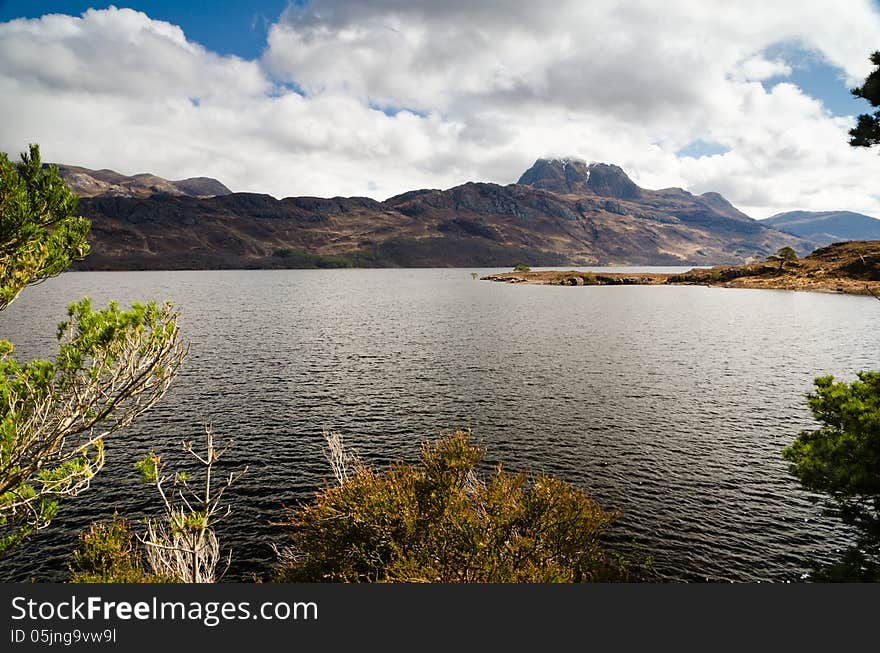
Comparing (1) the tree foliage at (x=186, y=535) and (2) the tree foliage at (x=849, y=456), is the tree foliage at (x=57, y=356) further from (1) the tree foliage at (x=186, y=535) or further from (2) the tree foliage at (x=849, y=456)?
(2) the tree foliage at (x=849, y=456)

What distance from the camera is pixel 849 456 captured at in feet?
62.4

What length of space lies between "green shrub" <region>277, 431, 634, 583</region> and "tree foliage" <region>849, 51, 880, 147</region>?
71.4ft

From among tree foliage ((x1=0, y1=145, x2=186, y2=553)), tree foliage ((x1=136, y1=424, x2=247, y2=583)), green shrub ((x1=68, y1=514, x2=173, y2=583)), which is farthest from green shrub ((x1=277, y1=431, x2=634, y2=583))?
tree foliage ((x1=0, y1=145, x2=186, y2=553))

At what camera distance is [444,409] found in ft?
176

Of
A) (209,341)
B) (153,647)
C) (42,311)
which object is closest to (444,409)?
(153,647)

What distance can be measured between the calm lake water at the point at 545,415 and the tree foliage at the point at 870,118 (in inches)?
975

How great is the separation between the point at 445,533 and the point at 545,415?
32.9 m

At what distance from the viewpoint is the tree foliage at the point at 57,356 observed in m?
16.6

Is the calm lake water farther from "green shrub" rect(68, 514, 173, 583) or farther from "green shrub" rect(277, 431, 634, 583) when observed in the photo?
"green shrub" rect(277, 431, 634, 583)

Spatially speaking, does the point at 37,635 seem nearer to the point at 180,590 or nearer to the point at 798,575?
the point at 180,590

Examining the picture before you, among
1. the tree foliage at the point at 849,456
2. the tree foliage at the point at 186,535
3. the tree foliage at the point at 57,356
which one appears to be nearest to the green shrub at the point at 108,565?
the tree foliage at the point at 186,535

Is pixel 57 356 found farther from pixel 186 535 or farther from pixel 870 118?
pixel 870 118

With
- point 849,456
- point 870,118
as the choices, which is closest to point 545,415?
point 849,456

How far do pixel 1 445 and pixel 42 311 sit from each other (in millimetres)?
148696
